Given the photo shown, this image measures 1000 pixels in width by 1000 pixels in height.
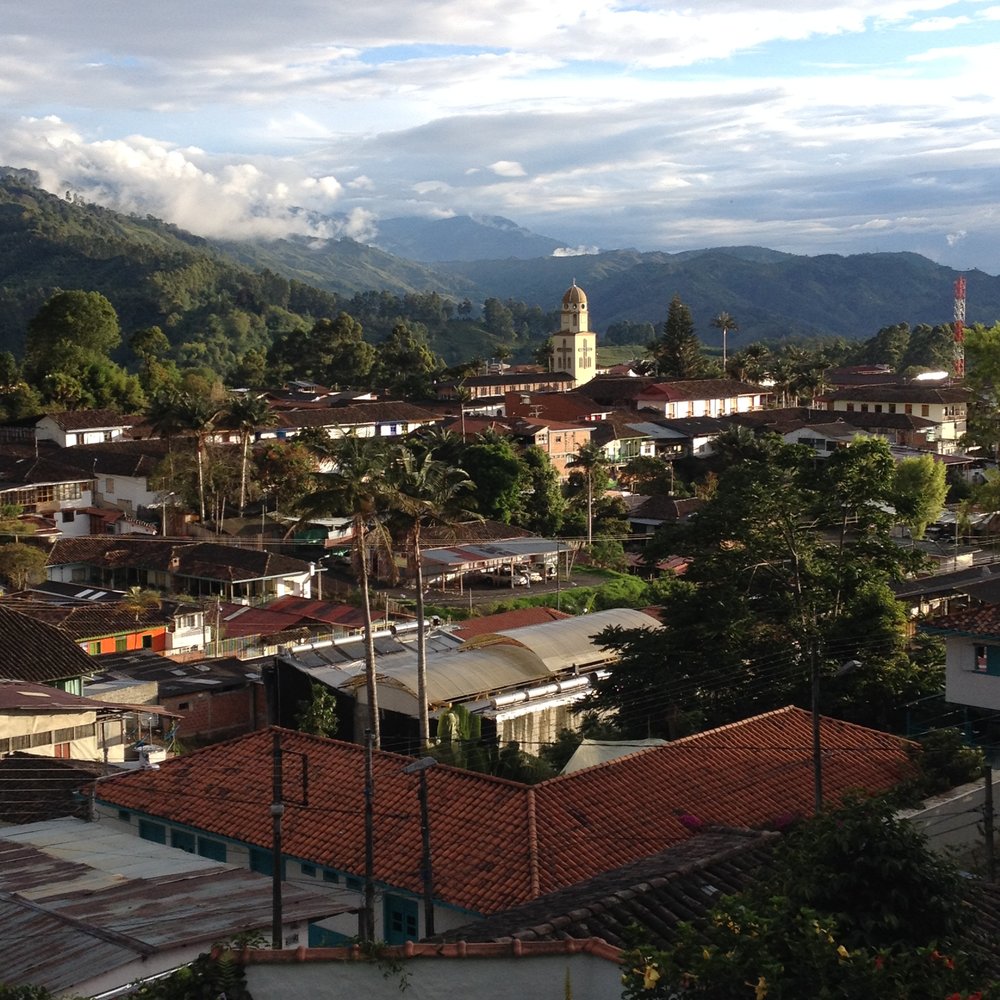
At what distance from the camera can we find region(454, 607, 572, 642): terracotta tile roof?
3241cm

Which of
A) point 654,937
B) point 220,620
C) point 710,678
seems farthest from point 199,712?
point 654,937

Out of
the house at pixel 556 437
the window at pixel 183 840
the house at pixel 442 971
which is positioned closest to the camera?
the house at pixel 442 971

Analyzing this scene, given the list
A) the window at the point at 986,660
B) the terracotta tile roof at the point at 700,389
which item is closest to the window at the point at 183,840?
the window at the point at 986,660

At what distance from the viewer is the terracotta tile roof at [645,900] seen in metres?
8.70

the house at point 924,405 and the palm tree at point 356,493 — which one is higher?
the palm tree at point 356,493

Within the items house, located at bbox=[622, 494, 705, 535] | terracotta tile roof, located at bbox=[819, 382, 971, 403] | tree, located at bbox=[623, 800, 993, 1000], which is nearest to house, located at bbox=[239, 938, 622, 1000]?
tree, located at bbox=[623, 800, 993, 1000]

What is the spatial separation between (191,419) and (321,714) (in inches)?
932

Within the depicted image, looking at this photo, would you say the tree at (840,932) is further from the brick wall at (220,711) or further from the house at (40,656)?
the brick wall at (220,711)

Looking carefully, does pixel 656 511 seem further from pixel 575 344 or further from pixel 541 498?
pixel 575 344

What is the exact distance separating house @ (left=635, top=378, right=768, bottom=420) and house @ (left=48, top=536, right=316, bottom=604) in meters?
39.7

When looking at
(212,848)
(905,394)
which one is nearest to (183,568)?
(212,848)

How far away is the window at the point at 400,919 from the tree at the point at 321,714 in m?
11.1

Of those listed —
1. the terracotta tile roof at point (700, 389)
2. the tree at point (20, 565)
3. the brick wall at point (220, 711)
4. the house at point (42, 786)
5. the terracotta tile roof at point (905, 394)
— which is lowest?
the brick wall at point (220, 711)

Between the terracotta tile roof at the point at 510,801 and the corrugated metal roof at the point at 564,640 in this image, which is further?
the corrugated metal roof at the point at 564,640
